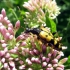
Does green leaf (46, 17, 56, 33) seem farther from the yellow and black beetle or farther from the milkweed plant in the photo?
the yellow and black beetle

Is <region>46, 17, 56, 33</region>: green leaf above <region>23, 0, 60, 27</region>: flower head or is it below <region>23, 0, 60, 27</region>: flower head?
below

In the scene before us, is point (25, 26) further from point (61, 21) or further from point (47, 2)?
point (61, 21)

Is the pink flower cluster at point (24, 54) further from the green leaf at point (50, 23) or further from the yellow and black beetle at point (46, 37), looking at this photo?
the green leaf at point (50, 23)

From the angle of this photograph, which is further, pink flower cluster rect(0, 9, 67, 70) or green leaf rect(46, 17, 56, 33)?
green leaf rect(46, 17, 56, 33)

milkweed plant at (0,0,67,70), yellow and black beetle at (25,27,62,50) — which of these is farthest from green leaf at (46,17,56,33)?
yellow and black beetle at (25,27,62,50)

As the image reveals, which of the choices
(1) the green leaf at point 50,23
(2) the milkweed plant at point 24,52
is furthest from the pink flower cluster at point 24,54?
(1) the green leaf at point 50,23

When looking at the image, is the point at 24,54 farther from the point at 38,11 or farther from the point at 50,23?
the point at 38,11

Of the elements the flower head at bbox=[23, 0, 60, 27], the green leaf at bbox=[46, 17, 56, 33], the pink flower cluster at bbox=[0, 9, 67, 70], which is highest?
the flower head at bbox=[23, 0, 60, 27]

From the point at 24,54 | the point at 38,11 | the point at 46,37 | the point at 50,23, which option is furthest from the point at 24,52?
the point at 38,11
